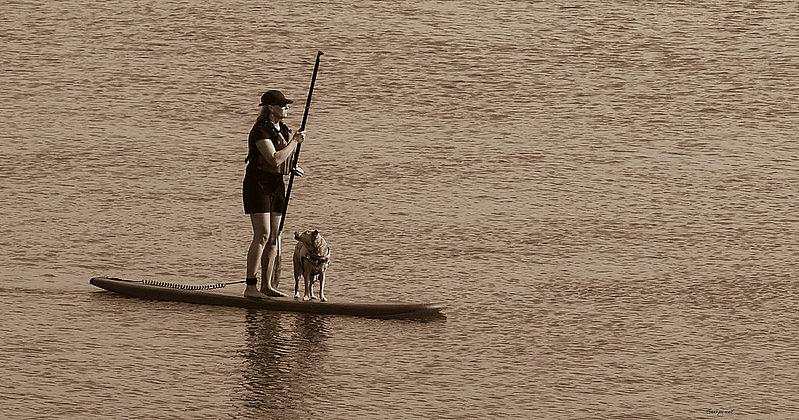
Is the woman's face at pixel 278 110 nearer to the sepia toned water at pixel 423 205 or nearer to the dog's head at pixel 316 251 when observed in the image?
the dog's head at pixel 316 251

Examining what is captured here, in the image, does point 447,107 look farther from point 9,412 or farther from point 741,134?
point 9,412

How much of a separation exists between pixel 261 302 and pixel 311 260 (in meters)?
0.56

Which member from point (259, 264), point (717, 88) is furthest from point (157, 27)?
point (259, 264)

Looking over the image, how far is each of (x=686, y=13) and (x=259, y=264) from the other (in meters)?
16.7

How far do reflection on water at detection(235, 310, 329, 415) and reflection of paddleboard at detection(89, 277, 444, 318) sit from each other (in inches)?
3.5

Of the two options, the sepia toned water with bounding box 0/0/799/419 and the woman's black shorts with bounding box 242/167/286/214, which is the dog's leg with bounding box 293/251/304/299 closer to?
the sepia toned water with bounding box 0/0/799/419

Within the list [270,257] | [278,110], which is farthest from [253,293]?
[278,110]

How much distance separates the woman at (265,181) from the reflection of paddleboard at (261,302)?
13 centimetres

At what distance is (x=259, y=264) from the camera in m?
16.9

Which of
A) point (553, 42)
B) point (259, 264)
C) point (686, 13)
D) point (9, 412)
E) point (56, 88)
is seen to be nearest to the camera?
point (9, 412)

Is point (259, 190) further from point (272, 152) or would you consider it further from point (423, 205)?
point (423, 205)

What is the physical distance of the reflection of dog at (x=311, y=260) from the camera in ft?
54.3

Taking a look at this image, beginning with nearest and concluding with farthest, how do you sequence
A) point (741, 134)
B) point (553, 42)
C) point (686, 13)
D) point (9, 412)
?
1. point (9, 412)
2. point (741, 134)
3. point (553, 42)
4. point (686, 13)

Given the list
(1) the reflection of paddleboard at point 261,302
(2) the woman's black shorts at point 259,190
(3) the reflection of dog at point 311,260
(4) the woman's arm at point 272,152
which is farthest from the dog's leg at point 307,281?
(4) the woman's arm at point 272,152
